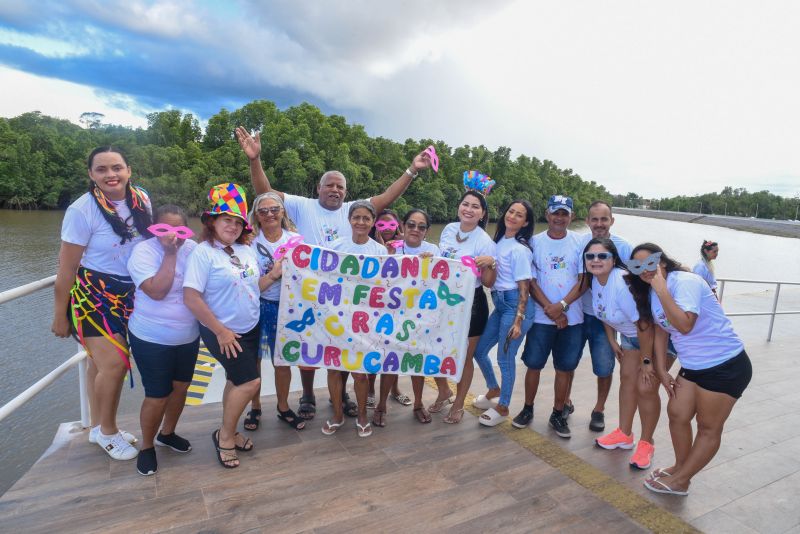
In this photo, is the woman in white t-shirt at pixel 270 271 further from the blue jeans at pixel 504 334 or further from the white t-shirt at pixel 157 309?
the blue jeans at pixel 504 334

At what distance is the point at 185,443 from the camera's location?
3068mm

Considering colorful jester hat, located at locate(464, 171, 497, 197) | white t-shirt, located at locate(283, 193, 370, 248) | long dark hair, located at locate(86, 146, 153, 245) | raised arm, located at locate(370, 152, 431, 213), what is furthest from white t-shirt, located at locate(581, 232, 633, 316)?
long dark hair, located at locate(86, 146, 153, 245)

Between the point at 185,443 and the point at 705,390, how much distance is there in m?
3.39

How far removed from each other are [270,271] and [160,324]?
85 cm

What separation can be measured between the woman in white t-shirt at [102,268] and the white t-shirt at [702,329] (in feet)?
10.8

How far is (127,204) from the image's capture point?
2775 millimetres

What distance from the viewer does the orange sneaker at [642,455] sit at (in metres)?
3.17

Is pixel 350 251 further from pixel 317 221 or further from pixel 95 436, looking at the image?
pixel 95 436

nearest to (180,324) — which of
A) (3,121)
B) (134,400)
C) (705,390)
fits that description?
(705,390)

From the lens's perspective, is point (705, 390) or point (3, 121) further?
point (3, 121)

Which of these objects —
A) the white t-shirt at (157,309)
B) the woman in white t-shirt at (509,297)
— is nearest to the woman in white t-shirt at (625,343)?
the woman in white t-shirt at (509,297)

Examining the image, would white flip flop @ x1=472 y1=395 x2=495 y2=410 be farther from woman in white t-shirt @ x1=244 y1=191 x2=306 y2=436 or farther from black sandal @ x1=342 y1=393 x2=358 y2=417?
woman in white t-shirt @ x1=244 y1=191 x2=306 y2=436

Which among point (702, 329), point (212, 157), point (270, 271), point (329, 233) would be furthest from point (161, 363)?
point (212, 157)

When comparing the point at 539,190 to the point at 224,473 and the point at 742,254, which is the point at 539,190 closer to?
the point at 742,254
